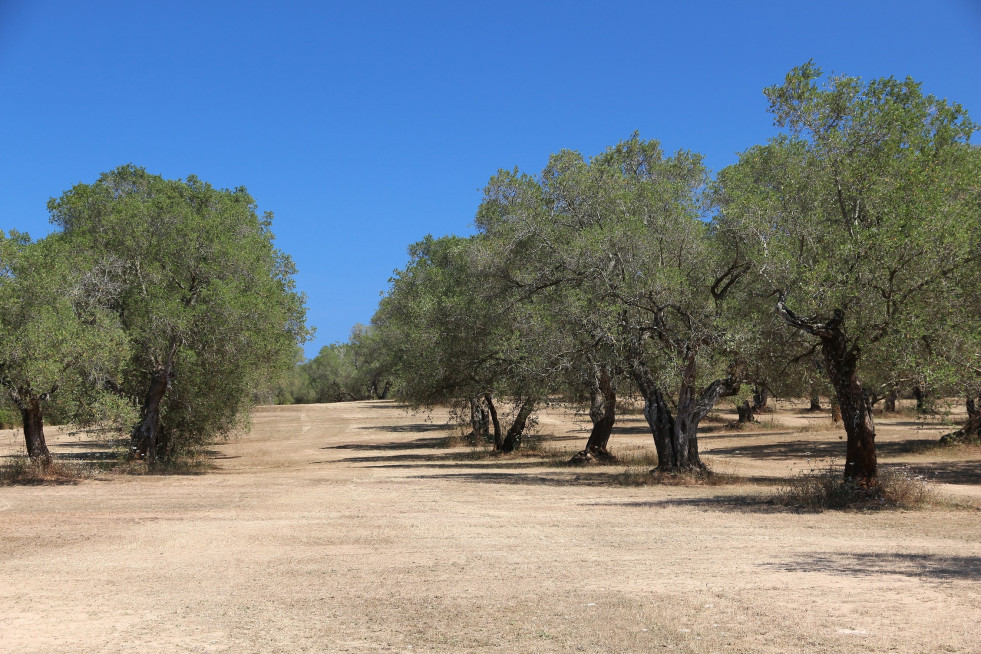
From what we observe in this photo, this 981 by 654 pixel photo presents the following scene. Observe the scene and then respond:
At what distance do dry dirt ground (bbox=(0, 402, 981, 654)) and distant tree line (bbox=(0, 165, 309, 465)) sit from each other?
315 cm

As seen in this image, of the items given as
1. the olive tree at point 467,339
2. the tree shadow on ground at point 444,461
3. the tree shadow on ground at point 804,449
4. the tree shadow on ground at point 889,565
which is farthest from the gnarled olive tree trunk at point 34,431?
the tree shadow on ground at point 804,449

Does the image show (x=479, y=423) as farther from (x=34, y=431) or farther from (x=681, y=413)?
(x=34, y=431)

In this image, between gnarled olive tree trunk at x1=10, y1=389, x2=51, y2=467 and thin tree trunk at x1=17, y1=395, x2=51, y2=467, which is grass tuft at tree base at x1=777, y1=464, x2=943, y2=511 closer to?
gnarled olive tree trunk at x1=10, y1=389, x2=51, y2=467

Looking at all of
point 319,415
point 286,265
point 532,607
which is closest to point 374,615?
point 532,607

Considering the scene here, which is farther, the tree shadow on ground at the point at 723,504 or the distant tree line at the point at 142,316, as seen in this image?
the distant tree line at the point at 142,316

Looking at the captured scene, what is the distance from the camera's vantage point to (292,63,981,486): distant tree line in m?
15.2

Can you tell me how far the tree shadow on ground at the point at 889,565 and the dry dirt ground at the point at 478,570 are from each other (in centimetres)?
5

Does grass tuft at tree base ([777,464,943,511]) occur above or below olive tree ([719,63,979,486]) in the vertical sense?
below

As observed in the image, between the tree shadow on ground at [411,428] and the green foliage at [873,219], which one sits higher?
the green foliage at [873,219]

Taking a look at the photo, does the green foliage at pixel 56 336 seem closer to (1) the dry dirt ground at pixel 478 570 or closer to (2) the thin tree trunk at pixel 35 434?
(2) the thin tree trunk at pixel 35 434

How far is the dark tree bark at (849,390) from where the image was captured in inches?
630

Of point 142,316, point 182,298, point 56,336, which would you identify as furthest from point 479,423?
point 56,336

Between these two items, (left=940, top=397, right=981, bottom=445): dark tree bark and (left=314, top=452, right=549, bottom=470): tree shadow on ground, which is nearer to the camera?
(left=940, top=397, right=981, bottom=445): dark tree bark

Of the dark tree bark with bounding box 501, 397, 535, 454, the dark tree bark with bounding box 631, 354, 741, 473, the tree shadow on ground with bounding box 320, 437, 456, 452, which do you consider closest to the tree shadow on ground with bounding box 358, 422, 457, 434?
the tree shadow on ground with bounding box 320, 437, 456, 452
